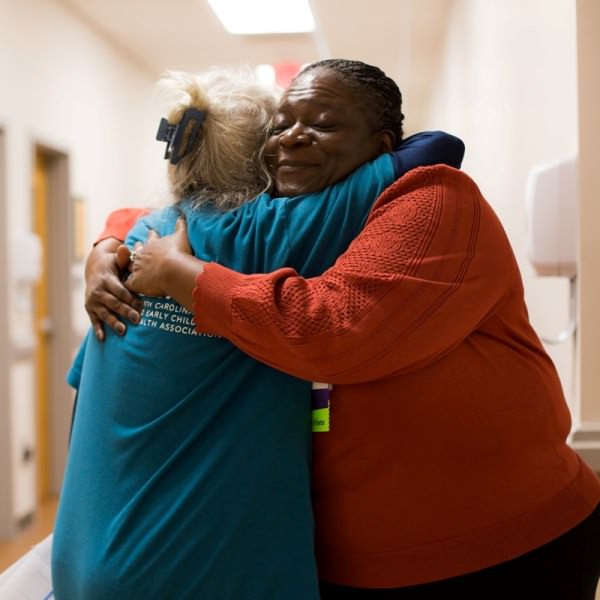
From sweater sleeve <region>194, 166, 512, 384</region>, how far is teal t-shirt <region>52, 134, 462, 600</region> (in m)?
0.06

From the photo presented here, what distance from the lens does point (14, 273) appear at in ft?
12.9

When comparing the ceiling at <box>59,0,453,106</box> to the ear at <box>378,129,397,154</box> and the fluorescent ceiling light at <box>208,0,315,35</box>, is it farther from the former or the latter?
the ear at <box>378,129,397,154</box>

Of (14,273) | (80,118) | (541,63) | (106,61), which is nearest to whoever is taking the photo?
(541,63)

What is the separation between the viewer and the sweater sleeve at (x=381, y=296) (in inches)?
39.6

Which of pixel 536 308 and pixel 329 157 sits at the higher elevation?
pixel 329 157

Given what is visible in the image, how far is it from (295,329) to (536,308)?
163 centimetres

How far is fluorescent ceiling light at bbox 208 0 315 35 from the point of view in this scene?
4301 mm

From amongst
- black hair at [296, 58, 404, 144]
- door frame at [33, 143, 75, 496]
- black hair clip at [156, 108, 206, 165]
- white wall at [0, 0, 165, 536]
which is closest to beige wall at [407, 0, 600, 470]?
black hair at [296, 58, 404, 144]

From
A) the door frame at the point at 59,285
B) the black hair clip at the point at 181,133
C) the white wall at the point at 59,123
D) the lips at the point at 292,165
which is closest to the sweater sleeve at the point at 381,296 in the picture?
the lips at the point at 292,165

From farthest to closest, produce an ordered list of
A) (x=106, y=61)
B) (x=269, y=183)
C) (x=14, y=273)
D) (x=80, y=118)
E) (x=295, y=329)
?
1. (x=106, y=61)
2. (x=80, y=118)
3. (x=14, y=273)
4. (x=269, y=183)
5. (x=295, y=329)

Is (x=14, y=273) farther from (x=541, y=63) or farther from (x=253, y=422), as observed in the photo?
(x=253, y=422)

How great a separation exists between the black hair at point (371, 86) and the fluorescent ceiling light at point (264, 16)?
10.5ft

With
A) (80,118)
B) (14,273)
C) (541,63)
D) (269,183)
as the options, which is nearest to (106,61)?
(80,118)

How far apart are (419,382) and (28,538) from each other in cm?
343
